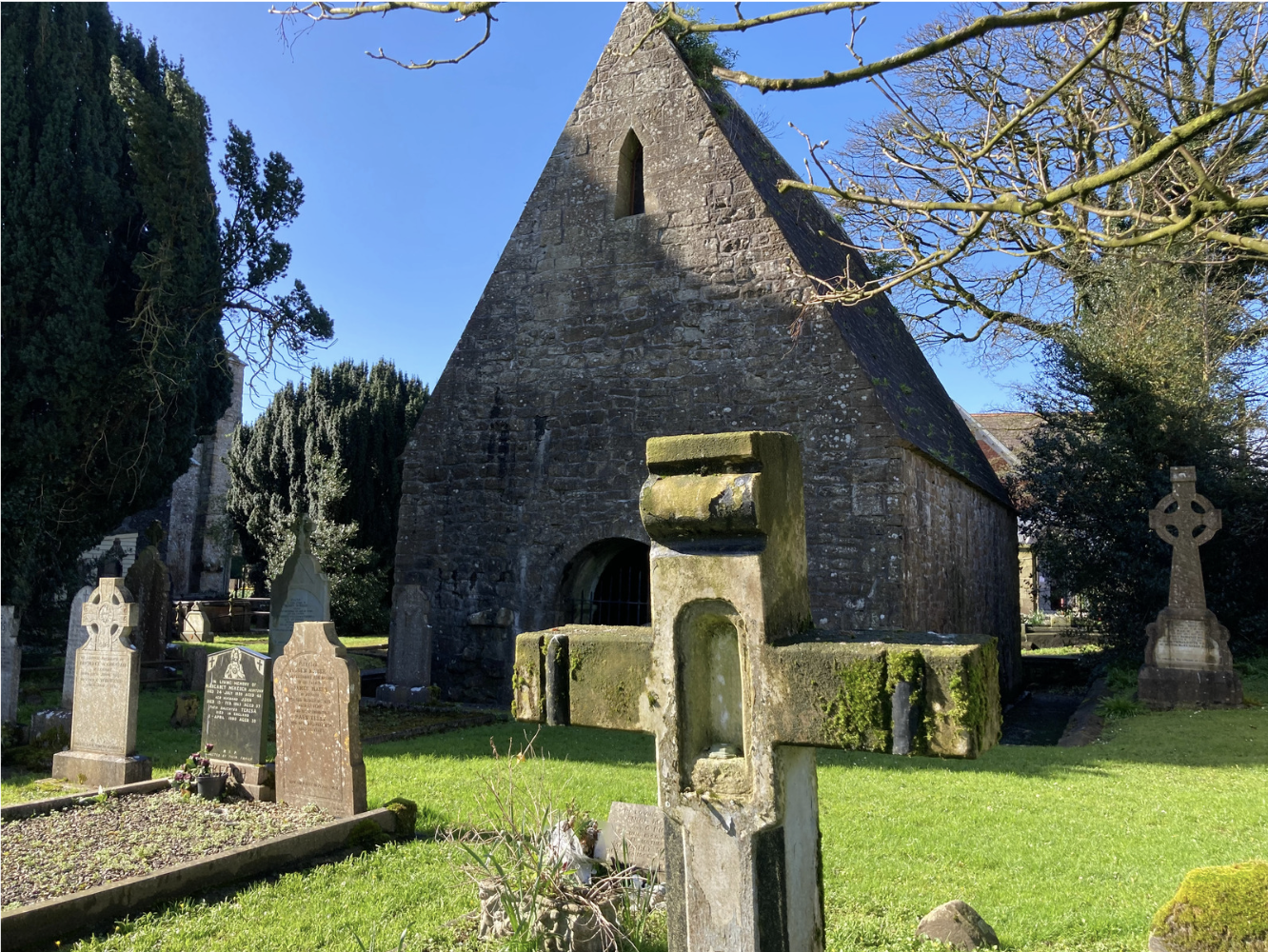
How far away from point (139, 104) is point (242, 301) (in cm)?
293

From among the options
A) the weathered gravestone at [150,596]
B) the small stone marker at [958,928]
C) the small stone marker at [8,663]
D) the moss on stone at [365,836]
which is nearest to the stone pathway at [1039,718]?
the small stone marker at [958,928]

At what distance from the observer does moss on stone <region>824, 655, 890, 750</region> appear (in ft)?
8.00

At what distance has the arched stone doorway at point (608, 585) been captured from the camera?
11.4 m

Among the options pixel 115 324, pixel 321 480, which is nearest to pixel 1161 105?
pixel 115 324

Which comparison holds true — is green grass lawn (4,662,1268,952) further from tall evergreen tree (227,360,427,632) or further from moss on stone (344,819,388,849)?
tall evergreen tree (227,360,427,632)

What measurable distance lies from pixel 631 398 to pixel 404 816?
6.27 m

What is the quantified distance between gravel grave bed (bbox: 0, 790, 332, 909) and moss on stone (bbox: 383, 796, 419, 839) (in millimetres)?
482

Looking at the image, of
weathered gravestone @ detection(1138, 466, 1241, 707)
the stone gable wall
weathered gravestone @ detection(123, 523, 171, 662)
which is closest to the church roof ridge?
the stone gable wall

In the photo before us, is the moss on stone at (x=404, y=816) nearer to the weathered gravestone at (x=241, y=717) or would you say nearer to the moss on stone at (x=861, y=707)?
the weathered gravestone at (x=241, y=717)

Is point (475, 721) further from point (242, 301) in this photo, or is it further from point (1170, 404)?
point (1170, 404)

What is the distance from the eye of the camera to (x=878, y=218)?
6133mm

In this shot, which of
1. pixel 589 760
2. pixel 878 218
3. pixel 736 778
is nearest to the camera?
pixel 736 778

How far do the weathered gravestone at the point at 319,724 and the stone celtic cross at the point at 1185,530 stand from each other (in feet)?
35.4

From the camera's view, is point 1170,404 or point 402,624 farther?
point 1170,404
